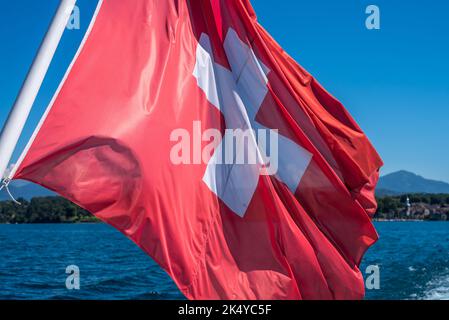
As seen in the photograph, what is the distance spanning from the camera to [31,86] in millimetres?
3354

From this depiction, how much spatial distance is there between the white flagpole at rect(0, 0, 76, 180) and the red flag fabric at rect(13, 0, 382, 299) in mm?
503

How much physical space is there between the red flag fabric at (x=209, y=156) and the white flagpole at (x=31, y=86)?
503 millimetres

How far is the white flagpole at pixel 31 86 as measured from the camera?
10.8 ft

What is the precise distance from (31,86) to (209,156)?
210cm

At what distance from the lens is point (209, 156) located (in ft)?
17.1

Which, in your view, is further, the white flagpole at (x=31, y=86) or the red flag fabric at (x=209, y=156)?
the red flag fabric at (x=209, y=156)

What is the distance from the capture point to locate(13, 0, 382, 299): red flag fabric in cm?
429

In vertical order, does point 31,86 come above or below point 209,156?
above

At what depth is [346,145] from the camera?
5.77m

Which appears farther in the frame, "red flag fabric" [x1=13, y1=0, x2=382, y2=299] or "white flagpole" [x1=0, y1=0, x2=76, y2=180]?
"red flag fabric" [x1=13, y1=0, x2=382, y2=299]

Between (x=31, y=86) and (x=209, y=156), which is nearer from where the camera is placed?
(x=31, y=86)
